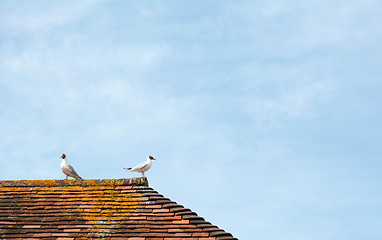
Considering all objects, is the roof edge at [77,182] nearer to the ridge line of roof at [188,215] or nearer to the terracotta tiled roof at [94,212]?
the terracotta tiled roof at [94,212]

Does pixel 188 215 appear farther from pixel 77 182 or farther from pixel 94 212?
pixel 77 182

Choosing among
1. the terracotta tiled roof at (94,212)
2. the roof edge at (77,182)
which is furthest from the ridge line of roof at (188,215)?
the roof edge at (77,182)

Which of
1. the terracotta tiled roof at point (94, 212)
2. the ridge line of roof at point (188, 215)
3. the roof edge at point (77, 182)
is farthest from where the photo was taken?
the roof edge at point (77, 182)

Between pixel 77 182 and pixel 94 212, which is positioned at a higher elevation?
pixel 77 182

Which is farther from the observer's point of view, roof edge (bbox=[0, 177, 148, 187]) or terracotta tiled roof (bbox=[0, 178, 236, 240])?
roof edge (bbox=[0, 177, 148, 187])

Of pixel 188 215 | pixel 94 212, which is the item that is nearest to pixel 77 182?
pixel 94 212

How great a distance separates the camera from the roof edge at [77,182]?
35.7 feet

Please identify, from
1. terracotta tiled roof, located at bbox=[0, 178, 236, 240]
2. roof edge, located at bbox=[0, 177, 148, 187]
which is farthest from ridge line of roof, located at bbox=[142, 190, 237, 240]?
roof edge, located at bbox=[0, 177, 148, 187]

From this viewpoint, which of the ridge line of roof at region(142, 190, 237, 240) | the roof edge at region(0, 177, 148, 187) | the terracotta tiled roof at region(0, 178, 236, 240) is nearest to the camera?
the ridge line of roof at region(142, 190, 237, 240)

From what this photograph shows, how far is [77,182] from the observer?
36.7 ft

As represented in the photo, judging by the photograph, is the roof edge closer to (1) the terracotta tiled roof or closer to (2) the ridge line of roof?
(1) the terracotta tiled roof

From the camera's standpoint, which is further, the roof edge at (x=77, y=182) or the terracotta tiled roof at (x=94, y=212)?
the roof edge at (x=77, y=182)

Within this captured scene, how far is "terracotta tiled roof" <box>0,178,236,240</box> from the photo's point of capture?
957 centimetres

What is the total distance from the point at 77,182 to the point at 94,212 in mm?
1154
